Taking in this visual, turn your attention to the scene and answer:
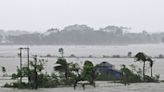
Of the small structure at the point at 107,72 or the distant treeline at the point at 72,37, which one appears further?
the distant treeline at the point at 72,37

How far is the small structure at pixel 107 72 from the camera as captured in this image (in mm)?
27797

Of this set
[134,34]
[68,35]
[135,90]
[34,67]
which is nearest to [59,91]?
[34,67]

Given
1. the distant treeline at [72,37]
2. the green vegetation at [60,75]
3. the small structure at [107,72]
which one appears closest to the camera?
the green vegetation at [60,75]

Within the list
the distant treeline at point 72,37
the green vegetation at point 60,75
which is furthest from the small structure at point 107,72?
the distant treeline at point 72,37

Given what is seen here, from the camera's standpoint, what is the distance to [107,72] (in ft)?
94.1

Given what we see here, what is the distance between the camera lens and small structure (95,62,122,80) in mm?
27797

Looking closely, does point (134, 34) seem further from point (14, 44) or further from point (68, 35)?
point (14, 44)

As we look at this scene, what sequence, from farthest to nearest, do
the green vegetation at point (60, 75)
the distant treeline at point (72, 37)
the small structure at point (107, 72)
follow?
the distant treeline at point (72, 37), the small structure at point (107, 72), the green vegetation at point (60, 75)

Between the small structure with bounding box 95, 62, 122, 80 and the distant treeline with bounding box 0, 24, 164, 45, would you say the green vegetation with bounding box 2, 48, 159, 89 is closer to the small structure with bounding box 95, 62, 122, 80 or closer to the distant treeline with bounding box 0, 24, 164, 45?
the small structure with bounding box 95, 62, 122, 80

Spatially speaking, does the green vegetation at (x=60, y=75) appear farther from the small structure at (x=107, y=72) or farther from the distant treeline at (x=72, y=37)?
the distant treeline at (x=72, y=37)

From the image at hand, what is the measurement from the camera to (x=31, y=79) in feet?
73.6

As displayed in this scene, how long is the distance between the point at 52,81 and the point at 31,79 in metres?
1.46

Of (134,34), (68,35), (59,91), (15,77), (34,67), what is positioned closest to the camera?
(59,91)

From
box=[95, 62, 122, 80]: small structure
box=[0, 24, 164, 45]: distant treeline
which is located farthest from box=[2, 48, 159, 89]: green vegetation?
box=[0, 24, 164, 45]: distant treeline
